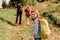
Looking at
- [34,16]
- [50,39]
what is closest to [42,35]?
[34,16]

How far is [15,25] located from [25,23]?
121 centimetres

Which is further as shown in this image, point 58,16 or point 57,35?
point 58,16

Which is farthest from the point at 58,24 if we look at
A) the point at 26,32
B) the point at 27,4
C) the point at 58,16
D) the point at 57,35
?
the point at 27,4

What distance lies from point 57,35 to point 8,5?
13.2 metres

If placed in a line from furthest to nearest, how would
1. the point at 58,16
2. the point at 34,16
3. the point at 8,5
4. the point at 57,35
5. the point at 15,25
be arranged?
the point at 8,5 → the point at 58,16 → the point at 15,25 → the point at 57,35 → the point at 34,16

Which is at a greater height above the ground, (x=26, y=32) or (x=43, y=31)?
(x=43, y=31)

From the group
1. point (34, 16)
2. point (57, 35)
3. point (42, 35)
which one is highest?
point (34, 16)

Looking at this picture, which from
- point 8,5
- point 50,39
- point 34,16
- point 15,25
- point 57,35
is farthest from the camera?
point 8,5

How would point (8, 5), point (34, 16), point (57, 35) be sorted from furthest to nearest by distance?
point (8, 5), point (57, 35), point (34, 16)

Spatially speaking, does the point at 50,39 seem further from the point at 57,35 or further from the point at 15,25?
the point at 15,25

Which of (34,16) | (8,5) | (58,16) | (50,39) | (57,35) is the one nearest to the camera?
(34,16)

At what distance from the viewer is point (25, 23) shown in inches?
814

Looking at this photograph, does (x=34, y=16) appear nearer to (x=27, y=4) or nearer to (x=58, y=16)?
(x=58, y=16)

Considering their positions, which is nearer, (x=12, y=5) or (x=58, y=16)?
(x=58, y=16)
